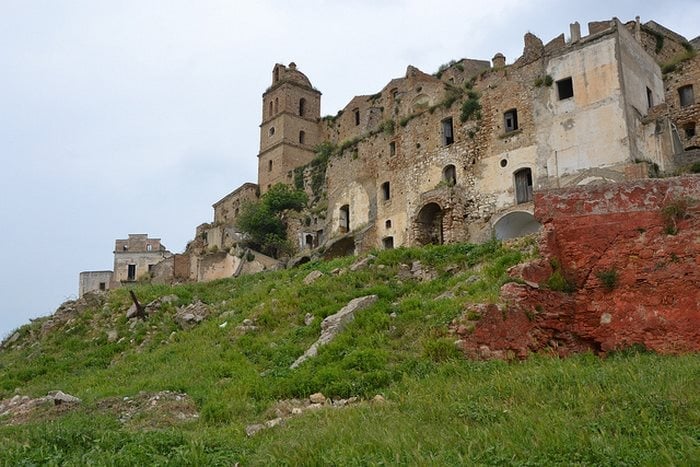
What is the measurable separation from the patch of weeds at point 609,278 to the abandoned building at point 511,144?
11593 millimetres

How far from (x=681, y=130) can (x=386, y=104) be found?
947 inches

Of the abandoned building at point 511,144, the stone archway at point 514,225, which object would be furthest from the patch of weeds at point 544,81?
the stone archway at point 514,225

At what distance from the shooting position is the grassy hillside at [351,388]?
6609 mm

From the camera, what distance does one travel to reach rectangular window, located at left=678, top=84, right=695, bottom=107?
25.7 m

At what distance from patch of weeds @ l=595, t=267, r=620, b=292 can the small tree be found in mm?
27075

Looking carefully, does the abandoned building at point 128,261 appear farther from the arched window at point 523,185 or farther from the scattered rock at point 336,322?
the scattered rock at point 336,322

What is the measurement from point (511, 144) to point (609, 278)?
588 inches

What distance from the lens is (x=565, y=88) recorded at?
2427 cm

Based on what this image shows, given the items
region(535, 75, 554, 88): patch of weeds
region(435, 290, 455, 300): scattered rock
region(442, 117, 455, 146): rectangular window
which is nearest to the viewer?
region(435, 290, 455, 300): scattered rock

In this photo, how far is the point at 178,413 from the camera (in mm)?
9961

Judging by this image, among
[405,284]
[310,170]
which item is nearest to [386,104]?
[310,170]

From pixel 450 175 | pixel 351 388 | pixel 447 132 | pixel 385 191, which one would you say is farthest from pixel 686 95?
pixel 351 388

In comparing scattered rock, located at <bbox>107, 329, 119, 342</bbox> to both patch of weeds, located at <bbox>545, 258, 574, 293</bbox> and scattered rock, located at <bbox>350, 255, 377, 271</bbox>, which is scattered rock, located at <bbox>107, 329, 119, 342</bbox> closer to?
scattered rock, located at <bbox>350, 255, 377, 271</bbox>

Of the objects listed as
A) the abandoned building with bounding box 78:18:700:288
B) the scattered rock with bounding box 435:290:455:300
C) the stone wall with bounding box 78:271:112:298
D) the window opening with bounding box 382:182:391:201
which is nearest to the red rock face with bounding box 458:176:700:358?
the scattered rock with bounding box 435:290:455:300
